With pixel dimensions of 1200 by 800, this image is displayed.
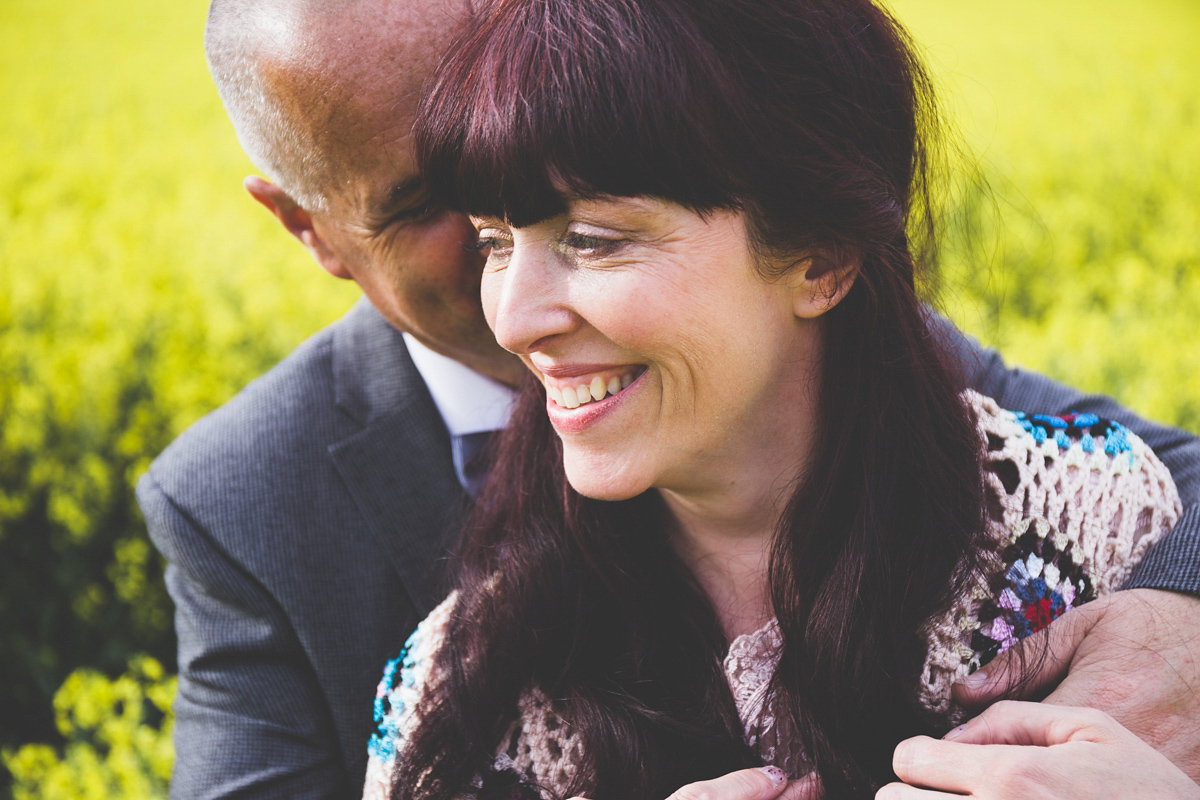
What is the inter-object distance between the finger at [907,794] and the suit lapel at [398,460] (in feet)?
4.22

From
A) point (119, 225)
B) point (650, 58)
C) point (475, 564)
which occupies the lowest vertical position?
point (475, 564)

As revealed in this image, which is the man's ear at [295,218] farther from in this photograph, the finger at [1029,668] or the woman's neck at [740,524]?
the finger at [1029,668]

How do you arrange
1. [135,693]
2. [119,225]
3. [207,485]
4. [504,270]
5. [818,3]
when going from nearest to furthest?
[818,3]
[504,270]
[207,485]
[135,693]
[119,225]

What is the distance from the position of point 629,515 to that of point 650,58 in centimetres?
99

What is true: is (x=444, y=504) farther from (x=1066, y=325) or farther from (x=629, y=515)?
(x=1066, y=325)

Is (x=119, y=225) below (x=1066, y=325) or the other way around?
the other way around

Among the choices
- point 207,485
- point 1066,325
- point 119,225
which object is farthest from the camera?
point 119,225

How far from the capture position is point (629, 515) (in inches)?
82.2

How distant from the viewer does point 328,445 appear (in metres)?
2.66

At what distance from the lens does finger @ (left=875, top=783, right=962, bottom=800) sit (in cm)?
149

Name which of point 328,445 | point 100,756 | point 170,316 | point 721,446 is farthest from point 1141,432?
point 170,316

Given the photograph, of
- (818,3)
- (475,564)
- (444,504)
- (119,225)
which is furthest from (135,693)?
(119,225)

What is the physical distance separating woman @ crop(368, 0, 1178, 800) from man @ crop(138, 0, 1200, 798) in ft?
1.55

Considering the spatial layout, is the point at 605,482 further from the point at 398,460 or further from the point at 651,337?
the point at 398,460
